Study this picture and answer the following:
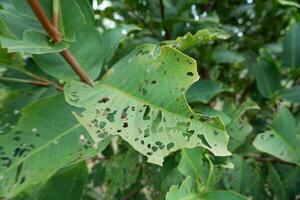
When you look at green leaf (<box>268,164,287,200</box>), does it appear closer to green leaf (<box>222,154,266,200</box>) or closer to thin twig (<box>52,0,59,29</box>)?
green leaf (<box>222,154,266,200</box>)

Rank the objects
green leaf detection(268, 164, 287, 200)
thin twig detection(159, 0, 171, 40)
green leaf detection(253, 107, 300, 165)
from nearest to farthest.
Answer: green leaf detection(253, 107, 300, 165) < green leaf detection(268, 164, 287, 200) < thin twig detection(159, 0, 171, 40)

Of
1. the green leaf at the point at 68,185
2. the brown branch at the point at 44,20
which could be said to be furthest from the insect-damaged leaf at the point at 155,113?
the green leaf at the point at 68,185

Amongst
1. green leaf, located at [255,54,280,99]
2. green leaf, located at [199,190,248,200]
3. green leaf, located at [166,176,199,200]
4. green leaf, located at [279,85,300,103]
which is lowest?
green leaf, located at [279,85,300,103]

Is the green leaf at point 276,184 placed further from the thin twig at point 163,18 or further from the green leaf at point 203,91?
the thin twig at point 163,18

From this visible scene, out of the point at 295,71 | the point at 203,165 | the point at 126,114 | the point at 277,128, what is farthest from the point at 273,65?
the point at 126,114

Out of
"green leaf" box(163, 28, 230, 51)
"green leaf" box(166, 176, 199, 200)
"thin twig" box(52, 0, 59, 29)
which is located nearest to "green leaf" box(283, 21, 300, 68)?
"green leaf" box(163, 28, 230, 51)
